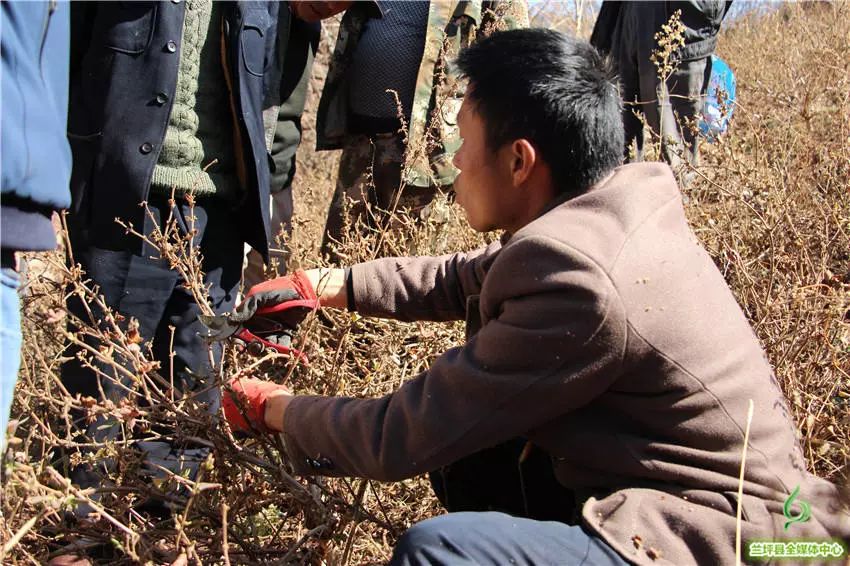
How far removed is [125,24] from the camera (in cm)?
218

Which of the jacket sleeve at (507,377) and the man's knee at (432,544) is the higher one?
the jacket sleeve at (507,377)

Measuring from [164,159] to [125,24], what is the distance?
350 mm

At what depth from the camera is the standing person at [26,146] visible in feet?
4.17

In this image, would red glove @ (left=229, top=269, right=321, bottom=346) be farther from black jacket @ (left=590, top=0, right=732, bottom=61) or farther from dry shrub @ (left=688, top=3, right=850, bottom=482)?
black jacket @ (left=590, top=0, right=732, bottom=61)

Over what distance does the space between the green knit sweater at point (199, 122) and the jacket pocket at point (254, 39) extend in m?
0.10

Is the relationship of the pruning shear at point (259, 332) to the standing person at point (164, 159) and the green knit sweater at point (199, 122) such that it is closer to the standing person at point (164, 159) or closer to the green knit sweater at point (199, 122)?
the standing person at point (164, 159)

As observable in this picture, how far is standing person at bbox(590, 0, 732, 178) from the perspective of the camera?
13.3 feet

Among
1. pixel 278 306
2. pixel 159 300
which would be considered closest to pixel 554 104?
pixel 278 306

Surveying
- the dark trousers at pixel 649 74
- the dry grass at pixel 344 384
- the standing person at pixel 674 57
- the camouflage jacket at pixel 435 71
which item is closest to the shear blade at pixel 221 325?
the dry grass at pixel 344 384

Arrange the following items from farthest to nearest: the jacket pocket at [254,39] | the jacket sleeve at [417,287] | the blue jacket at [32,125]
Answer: the jacket pocket at [254,39]
the jacket sleeve at [417,287]
the blue jacket at [32,125]

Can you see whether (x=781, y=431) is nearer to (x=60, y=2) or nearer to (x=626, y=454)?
(x=626, y=454)

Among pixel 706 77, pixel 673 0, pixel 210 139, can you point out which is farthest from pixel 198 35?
pixel 706 77

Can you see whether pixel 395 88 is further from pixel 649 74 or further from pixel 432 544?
pixel 432 544

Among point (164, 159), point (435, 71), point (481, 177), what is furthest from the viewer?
point (435, 71)
